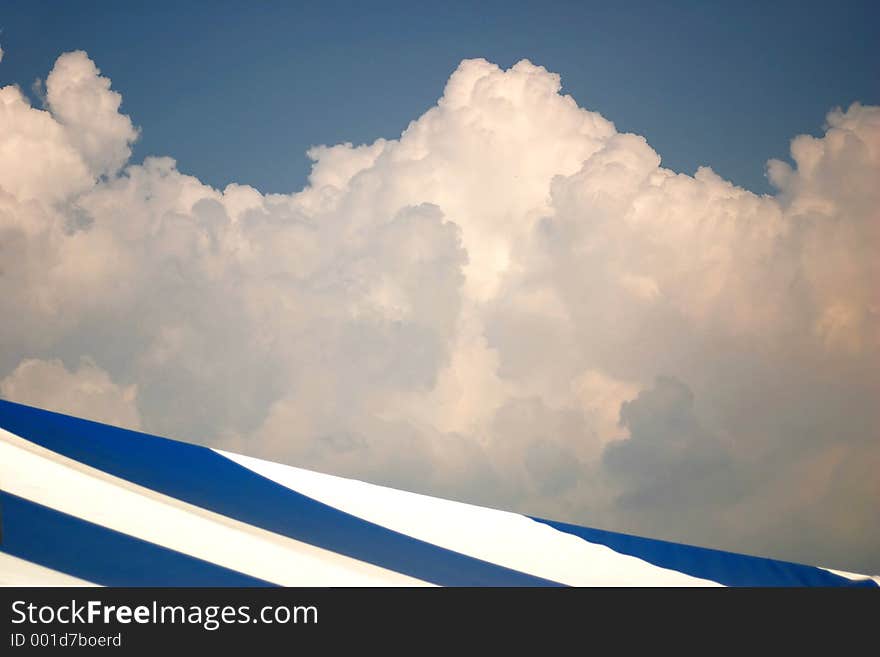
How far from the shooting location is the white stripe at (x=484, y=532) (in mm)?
2867

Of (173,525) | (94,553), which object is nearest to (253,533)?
(173,525)

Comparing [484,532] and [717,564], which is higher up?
[484,532]

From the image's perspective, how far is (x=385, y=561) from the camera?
2.70 meters

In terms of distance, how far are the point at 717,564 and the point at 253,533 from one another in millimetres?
1817

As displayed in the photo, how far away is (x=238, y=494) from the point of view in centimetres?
290
